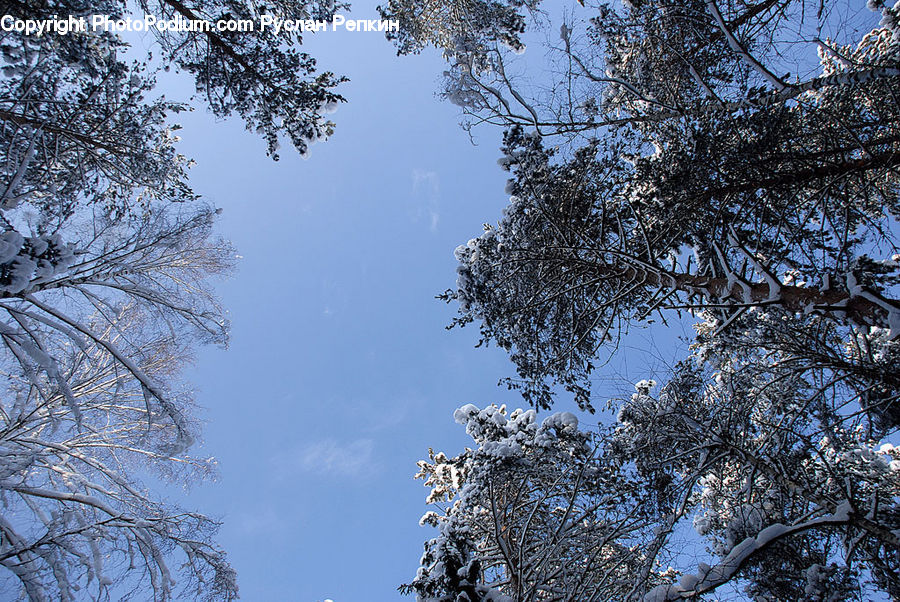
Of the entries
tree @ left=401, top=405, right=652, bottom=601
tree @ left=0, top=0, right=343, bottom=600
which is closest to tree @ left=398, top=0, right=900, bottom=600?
tree @ left=401, top=405, right=652, bottom=601

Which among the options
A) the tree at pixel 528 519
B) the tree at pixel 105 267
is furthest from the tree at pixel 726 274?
the tree at pixel 105 267

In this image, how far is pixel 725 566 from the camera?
335cm

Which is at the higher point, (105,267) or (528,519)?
(105,267)

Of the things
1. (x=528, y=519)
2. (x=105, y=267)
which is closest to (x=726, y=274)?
(x=528, y=519)

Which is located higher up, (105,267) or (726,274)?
(105,267)

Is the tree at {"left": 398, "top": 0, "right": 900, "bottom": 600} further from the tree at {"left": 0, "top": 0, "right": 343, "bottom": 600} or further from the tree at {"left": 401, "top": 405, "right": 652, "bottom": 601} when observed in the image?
the tree at {"left": 0, "top": 0, "right": 343, "bottom": 600}

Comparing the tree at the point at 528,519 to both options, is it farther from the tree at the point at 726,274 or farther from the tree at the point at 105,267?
the tree at the point at 105,267

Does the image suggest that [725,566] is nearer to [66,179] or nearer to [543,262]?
[543,262]

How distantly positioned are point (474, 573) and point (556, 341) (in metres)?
3.19

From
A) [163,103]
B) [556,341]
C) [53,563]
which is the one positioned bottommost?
[53,563]

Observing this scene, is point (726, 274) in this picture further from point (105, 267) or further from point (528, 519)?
point (105, 267)

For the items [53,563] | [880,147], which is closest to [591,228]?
[880,147]

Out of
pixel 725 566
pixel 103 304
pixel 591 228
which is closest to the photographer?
pixel 725 566

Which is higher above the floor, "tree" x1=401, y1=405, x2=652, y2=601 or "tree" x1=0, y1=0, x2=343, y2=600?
"tree" x1=0, y1=0, x2=343, y2=600
